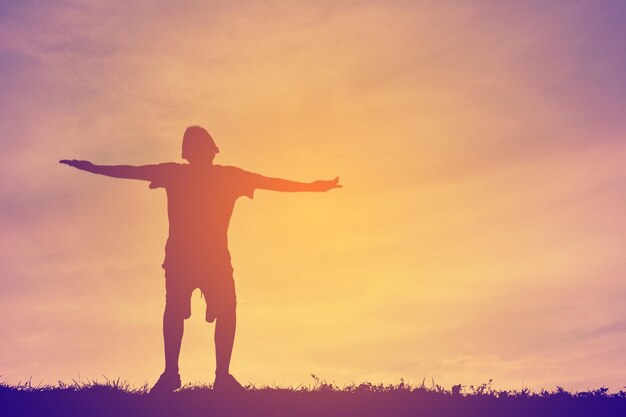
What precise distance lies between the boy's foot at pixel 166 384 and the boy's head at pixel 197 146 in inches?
135

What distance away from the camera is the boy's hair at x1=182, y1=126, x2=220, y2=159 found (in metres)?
13.6

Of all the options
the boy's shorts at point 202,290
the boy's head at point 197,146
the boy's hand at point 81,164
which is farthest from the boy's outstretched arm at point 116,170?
the boy's shorts at point 202,290

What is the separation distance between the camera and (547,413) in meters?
12.8

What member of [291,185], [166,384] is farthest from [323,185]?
[166,384]

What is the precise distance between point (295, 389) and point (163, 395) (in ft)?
6.87

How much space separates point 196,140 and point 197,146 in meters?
0.10

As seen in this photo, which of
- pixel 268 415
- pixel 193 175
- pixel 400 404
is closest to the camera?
pixel 268 415

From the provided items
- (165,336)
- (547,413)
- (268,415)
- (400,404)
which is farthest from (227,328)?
(547,413)

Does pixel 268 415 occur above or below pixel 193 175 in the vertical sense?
below

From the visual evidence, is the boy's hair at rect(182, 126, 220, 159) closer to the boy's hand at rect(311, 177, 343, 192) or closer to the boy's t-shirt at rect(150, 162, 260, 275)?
the boy's t-shirt at rect(150, 162, 260, 275)

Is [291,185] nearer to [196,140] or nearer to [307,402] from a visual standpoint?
[196,140]

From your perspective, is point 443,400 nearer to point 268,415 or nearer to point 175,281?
point 268,415

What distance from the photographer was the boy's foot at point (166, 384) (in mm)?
12783

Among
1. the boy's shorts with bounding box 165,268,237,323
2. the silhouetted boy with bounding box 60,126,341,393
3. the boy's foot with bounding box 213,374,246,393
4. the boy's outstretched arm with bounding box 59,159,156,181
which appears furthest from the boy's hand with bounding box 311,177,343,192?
the boy's foot with bounding box 213,374,246,393
